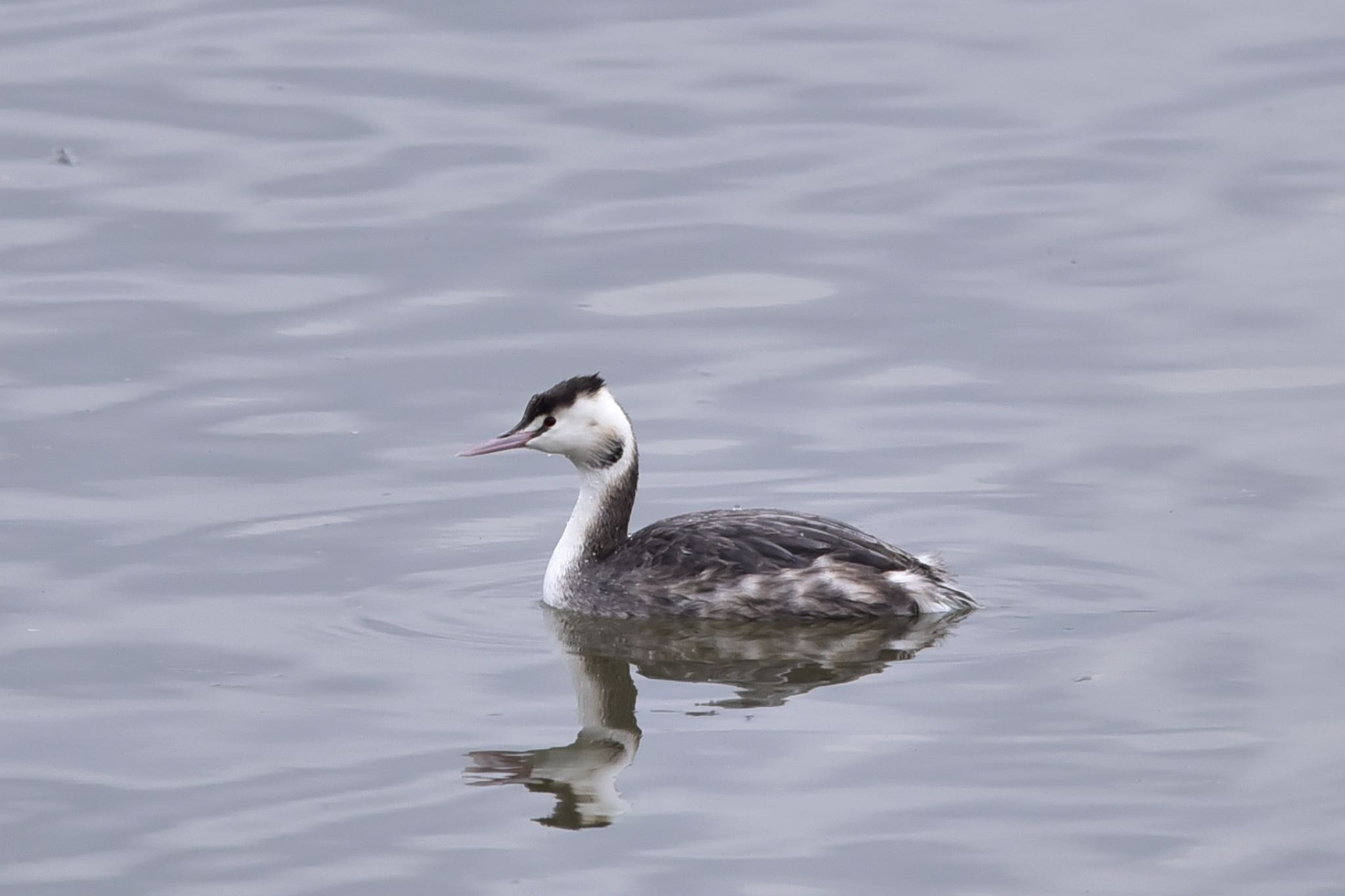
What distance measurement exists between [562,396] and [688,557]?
0.89 meters

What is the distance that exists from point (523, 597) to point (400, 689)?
1370 mm

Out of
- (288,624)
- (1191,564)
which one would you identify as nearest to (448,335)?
(288,624)

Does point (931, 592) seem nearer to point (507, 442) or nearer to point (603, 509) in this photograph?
point (603, 509)

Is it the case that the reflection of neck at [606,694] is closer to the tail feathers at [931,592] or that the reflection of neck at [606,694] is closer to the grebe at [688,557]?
the grebe at [688,557]

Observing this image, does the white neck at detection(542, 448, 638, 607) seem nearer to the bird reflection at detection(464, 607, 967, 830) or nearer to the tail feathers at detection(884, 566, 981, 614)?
the bird reflection at detection(464, 607, 967, 830)

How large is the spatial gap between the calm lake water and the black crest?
0.66 metres

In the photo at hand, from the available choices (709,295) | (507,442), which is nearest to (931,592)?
(507,442)

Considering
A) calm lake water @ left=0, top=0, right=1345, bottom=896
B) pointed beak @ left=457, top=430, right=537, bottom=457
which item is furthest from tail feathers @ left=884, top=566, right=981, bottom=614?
pointed beak @ left=457, top=430, right=537, bottom=457

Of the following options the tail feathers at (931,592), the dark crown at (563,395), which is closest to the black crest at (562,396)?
the dark crown at (563,395)

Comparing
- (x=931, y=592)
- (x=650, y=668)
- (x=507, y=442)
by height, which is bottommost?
(x=650, y=668)

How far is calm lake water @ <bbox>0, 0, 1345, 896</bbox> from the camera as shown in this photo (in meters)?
→ 7.67

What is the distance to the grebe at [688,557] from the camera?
385 inches

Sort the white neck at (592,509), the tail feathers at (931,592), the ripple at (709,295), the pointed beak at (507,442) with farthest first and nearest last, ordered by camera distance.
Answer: the ripple at (709,295) → the pointed beak at (507,442) → the white neck at (592,509) → the tail feathers at (931,592)

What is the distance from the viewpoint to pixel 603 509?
10.5m
